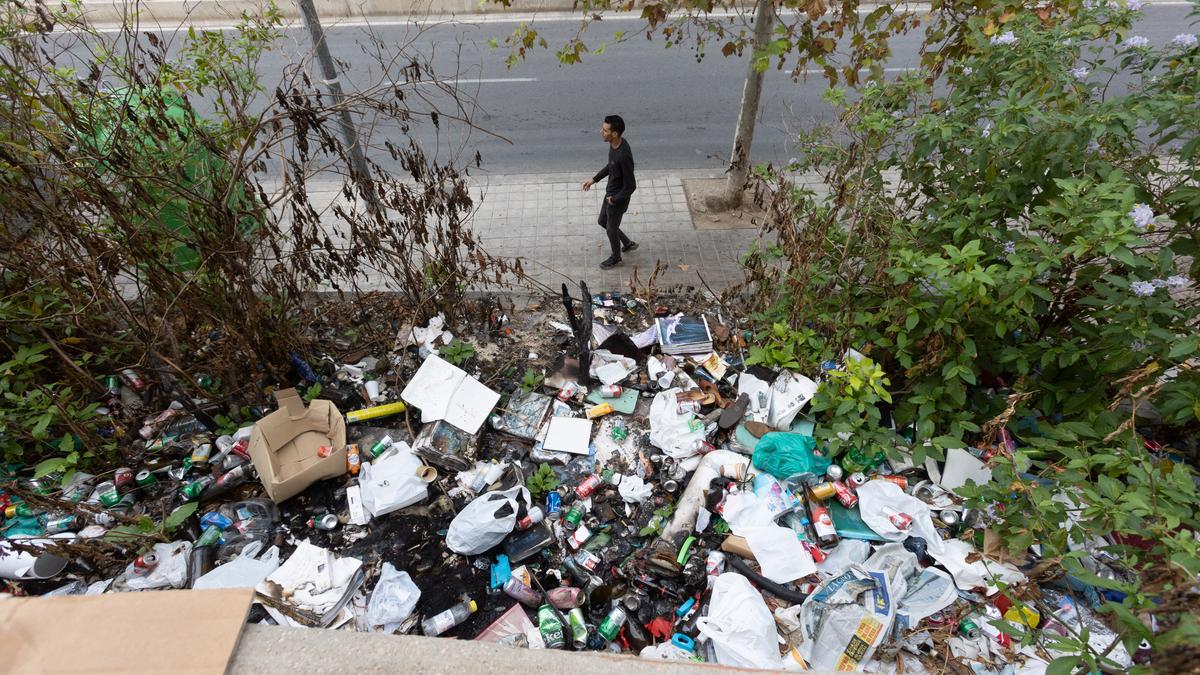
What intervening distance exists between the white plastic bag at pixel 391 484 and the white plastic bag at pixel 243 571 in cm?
54

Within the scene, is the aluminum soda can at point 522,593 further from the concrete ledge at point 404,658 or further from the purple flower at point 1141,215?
the purple flower at point 1141,215

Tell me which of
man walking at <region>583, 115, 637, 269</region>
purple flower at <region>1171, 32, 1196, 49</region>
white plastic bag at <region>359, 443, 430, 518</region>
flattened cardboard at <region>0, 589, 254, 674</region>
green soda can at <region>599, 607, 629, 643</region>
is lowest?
green soda can at <region>599, 607, 629, 643</region>

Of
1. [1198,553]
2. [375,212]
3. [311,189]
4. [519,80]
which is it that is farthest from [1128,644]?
[519,80]

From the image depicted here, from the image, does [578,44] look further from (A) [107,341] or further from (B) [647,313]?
(A) [107,341]

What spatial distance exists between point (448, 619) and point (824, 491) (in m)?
2.17

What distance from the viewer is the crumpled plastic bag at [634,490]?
3.50 metres

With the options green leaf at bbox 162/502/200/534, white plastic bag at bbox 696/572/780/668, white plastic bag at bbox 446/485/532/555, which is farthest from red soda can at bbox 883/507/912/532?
green leaf at bbox 162/502/200/534

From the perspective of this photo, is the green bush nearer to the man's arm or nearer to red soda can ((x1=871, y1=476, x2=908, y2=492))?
red soda can ((x1=871, y1=476, x2=908, y2=492))

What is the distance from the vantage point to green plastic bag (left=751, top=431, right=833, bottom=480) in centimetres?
339

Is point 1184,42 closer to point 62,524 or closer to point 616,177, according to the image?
point 616,177

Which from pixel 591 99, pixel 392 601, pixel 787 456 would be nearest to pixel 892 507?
pixel 787 456

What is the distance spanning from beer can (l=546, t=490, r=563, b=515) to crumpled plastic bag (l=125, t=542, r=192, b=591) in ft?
6.42

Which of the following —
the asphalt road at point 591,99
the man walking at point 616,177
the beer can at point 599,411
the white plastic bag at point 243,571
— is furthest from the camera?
the asphalt road at point 591,99

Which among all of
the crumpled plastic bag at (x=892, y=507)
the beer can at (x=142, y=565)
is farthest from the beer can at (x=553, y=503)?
the beer can at (x=142, y=565)
